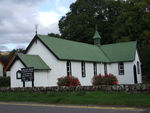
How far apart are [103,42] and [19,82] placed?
1616 inches

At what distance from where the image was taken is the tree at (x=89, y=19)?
2338 inches

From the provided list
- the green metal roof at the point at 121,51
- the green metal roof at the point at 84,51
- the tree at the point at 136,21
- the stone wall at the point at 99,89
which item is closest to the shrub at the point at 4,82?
the green metal roof at the point at 84,51

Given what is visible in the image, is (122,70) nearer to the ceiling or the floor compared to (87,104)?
nearer to the ceiling

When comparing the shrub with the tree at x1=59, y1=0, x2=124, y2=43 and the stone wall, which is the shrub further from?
the tree at x1=59, y1=0, x2=124, y2=43

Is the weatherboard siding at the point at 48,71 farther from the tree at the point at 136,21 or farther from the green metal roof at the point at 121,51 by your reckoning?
the tree at the point at 136,21

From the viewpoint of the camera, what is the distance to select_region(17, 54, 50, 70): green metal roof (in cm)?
2474

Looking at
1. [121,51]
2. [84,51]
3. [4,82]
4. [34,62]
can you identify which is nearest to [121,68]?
[121,51]

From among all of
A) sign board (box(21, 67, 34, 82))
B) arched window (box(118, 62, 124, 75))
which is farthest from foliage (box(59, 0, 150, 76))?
sign board (box(21, 67, 34, 82))

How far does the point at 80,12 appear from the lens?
64.6m

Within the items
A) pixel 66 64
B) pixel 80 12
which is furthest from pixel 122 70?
pixel 80 12

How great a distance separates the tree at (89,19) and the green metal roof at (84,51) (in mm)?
19020

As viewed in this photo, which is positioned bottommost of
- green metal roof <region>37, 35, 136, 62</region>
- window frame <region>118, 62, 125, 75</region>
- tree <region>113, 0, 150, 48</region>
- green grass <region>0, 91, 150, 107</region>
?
green grass <region>0, 91, 150, 107</region>

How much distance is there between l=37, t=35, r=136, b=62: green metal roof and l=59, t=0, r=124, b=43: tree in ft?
62.4

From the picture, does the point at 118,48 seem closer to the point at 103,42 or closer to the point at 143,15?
the point at 143,15
